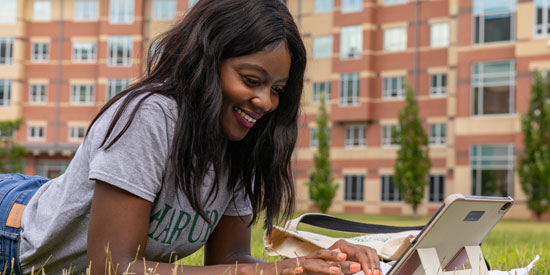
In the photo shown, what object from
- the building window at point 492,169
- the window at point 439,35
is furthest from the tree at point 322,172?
the building window at point 492,169

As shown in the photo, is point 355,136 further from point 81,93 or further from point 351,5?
point 81,93

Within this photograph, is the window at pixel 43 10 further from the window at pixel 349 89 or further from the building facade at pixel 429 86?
the window at pixel 349 89

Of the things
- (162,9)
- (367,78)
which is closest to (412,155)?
(367,78)

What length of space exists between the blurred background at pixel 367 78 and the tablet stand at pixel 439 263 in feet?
70.0

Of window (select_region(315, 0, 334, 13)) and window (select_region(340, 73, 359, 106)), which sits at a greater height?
window (select_region(315, 0, 334, 13))

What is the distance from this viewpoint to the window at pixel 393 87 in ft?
110

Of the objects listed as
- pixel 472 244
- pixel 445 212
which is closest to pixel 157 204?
pixel 445 212

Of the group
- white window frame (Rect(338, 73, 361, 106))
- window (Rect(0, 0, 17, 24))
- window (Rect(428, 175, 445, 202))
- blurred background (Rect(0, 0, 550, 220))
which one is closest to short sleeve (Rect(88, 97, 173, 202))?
blurred background (Rect(0, 0, 550, 220))

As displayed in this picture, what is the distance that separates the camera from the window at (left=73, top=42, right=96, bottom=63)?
38.3 m

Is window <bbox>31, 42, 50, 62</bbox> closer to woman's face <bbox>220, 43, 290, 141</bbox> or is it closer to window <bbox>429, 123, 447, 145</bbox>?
window <bbox>429, 123, 447, 145</bbox>

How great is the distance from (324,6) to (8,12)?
1755 centimetres

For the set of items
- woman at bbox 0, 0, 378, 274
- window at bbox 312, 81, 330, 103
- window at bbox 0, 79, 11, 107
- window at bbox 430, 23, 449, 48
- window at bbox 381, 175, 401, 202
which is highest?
window at bbox 430, 23, 449, 48

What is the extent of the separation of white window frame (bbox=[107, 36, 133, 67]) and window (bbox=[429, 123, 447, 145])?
16.5m

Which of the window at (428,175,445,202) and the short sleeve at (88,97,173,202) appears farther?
the window at (428,175,445,202)
